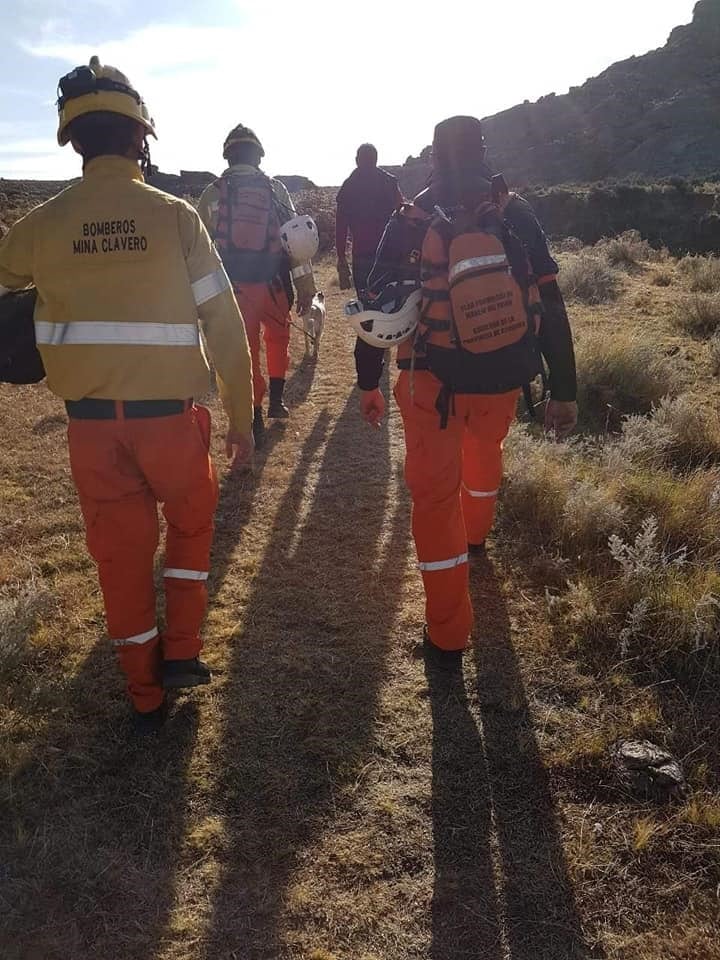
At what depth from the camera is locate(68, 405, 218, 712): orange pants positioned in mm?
2260

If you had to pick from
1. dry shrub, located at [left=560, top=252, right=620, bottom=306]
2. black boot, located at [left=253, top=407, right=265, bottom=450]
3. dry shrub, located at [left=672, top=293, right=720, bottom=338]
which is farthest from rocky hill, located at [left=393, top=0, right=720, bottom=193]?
black boot, located at [left=253, top=407, right=265, bottom=450]

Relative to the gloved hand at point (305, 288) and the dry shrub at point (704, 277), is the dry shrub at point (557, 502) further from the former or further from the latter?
the dry shrub at point (704, 277)

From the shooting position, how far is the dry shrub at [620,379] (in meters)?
6.24

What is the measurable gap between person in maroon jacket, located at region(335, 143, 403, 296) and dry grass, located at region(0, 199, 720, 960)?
314cm

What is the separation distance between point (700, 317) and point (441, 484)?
23.8 feet

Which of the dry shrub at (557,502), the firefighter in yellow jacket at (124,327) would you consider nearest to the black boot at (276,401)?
the dry shrub at (557,502)

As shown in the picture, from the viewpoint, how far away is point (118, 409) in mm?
2227

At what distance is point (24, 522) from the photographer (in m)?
4.28

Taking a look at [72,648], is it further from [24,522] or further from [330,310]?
[330,310]

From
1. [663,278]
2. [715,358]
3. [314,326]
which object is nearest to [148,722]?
[314,326]

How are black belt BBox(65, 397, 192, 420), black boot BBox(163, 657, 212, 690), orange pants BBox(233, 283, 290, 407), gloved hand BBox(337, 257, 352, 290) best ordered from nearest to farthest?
black belt BBox(65, 397, 192, 420) → black boot BBox(163, 657, 212, 690) → orange pants BBox(233, 283, 290, 407) → gloved hand BBox(337, 257, 352, 290)

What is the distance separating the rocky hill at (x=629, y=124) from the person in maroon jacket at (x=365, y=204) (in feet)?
111

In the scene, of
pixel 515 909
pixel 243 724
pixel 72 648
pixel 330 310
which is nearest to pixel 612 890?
pixel 515 909

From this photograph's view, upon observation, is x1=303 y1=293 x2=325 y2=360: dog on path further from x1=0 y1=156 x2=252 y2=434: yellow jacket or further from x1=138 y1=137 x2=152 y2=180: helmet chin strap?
x1=0 y1=156 x2=252 y2=434: yellow jacket
